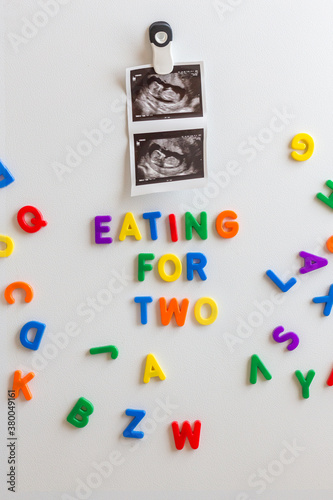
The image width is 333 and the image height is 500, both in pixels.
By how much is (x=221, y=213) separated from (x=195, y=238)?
3.4 inches

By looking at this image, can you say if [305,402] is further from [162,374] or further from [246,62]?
[246,62]

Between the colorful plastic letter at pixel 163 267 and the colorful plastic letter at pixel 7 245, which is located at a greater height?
the colorful plastic letter at pixel 7 245

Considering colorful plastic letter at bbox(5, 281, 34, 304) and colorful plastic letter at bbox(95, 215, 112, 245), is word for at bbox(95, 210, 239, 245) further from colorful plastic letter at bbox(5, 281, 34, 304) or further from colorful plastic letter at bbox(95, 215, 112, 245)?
colorful plastic letter at bbox(5, 281, 34, 304)

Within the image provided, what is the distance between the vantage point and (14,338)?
1115mm

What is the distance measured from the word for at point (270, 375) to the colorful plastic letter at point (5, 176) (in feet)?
2.34

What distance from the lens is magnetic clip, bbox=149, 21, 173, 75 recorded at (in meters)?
1.05

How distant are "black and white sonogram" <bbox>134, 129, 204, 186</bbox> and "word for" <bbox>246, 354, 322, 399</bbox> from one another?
47 centimetres

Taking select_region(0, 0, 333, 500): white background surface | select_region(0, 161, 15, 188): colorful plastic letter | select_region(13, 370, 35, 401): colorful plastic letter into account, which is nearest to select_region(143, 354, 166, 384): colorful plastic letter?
select_region(0, 0, 333, 500): white background surface

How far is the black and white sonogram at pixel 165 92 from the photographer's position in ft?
3.54

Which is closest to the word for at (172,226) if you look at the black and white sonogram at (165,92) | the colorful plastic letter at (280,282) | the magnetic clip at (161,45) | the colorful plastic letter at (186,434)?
the colorful plastic letter at (280,282)

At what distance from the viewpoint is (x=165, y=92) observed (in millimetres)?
1082

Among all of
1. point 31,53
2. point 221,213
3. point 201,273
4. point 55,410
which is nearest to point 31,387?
point 55,410

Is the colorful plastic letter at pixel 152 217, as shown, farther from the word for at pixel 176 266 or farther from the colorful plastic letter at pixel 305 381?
the colorful plastic letter at pixel 305 381

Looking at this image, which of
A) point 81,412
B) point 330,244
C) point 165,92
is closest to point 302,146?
point 330,244
